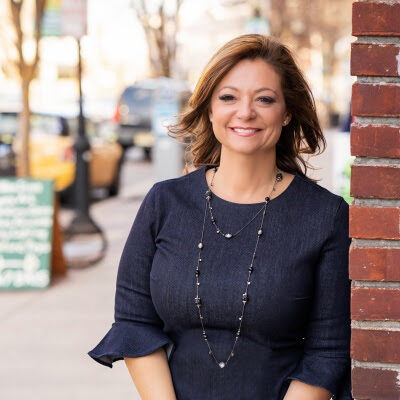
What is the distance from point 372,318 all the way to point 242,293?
44cm

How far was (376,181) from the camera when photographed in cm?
219

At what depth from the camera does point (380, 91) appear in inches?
85.1

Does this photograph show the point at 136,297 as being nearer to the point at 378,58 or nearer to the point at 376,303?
the point at 376,303

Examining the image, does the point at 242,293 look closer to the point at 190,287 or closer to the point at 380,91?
the point at 190,287

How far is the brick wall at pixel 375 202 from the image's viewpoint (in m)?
2.15

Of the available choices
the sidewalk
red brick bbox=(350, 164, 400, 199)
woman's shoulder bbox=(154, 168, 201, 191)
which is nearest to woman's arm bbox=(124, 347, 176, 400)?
woman's shoulder bbox=(154, 168, 201, 191)

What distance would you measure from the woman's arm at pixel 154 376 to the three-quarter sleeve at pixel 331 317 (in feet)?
1.16

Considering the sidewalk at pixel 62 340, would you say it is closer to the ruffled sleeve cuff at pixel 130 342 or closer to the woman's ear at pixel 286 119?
the ruffled sleeve cuff at pixel 130 342

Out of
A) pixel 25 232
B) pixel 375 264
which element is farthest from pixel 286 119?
pixel 25 232

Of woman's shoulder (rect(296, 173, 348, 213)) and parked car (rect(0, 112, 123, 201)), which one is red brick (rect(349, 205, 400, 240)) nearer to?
woman's shoulder (rect(296, 173, 348, 213))

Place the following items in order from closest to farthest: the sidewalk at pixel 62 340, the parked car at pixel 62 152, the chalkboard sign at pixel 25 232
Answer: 1. the sidewalk at pixel 62 340
2. the chalkboard sign at pixel 25 232
3. the parked car at pixel 62 152

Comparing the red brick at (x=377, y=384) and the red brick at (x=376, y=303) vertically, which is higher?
the red brick at (x=376, y=303)

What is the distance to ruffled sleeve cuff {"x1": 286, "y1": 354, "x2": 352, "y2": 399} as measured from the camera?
2.57 metres

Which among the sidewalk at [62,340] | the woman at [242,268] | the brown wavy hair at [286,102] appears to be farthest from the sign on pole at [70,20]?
the woman at [242,268]
